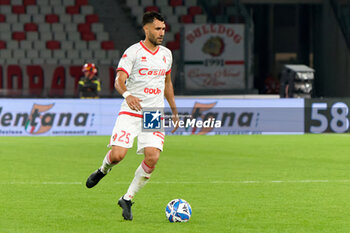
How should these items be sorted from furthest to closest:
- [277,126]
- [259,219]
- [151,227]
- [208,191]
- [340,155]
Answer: [277,126] < [340,155] < [208,191] < [259,219] < [151,227]

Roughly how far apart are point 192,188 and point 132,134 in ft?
9.76

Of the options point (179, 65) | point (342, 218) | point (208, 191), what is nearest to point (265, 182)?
point (208, 191)

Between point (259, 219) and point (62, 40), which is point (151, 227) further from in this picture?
point (62, 40)

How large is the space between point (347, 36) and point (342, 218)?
25.4 meters

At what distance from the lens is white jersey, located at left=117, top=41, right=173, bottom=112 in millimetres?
8203

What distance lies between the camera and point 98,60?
31.2 m

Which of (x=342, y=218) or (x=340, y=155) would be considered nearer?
(x=342, y=218)

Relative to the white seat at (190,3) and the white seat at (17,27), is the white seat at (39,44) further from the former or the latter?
the white seat at (190,3)

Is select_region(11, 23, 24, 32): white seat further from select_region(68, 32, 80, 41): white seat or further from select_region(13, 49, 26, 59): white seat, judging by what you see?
select_region(68, 32, 80, 41): white seat

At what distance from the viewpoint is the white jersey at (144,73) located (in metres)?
8.20

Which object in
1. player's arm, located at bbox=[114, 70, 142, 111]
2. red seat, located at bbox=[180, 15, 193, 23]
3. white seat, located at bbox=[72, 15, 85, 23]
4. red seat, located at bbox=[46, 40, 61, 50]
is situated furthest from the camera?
red seat, located at bbox=[180, 15, 193, 23]

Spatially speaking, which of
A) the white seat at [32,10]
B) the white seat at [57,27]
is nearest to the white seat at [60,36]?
the white seat at [57,27]

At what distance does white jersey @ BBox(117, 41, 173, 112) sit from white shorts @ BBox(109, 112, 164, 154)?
4.2 inches

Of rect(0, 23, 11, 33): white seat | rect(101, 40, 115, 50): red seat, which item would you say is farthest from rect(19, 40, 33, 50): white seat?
rect(101, 40, 115, 50): red seat
